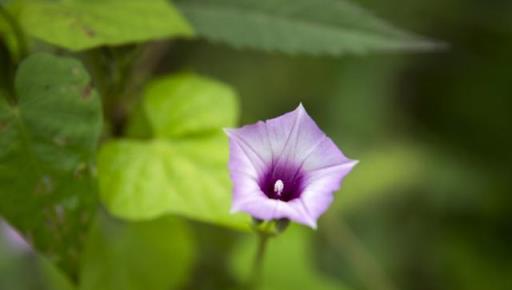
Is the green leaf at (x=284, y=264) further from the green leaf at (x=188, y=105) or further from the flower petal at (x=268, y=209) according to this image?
the flower petal at (x=268, y=209)

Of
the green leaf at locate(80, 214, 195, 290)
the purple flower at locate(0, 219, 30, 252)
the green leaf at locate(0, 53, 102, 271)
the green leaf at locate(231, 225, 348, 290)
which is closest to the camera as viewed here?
the green leaf at locate(0, 53, 102, 271)

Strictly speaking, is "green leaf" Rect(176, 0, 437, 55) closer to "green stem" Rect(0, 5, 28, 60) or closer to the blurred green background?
"green stem" Rect(0, 5, 28, 60)

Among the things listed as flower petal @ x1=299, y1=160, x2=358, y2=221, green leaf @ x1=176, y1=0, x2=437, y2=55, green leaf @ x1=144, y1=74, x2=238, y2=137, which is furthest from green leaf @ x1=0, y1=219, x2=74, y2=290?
flower petal @ x1=299, y1=160, x2=358, y2=221

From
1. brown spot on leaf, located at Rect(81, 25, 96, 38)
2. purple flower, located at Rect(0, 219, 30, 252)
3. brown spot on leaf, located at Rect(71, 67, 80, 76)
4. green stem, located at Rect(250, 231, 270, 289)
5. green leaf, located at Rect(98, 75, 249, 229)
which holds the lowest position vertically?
purple flower, located at Rect(0, 219, 30, 252)

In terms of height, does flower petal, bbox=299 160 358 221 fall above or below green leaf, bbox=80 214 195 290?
above

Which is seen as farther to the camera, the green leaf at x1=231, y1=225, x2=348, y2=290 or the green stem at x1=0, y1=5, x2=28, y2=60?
the green leaf at x1=231, y1=225, x2=348, y2=290

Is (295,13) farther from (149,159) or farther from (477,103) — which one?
(477,103)

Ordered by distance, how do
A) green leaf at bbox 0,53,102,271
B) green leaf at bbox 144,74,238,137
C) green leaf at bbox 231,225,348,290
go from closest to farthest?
green leaf at bbox 0,53,102,271
green leaf at bbox 144,74,238,137
green leaf at bbox 231,225,348,290

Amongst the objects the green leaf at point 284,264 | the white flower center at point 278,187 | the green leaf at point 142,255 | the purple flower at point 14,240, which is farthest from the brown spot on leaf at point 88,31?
the purple flower at point 14,240
